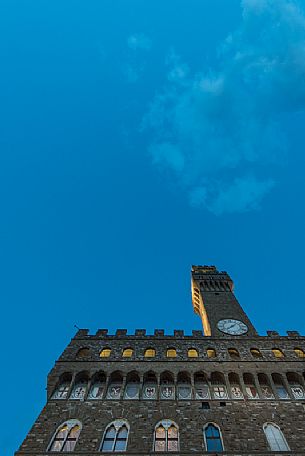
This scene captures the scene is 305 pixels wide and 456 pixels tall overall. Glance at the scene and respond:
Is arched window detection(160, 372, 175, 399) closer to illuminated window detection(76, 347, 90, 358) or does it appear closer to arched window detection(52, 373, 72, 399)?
illuminated window detection(76, 347, 90, 358)

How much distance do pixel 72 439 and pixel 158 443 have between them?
15.4 feet

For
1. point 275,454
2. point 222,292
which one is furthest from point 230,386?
point 222,292

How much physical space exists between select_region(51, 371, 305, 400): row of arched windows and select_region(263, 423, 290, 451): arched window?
2.21 meters

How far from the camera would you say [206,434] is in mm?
17391

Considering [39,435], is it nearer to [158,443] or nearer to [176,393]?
[158,443]

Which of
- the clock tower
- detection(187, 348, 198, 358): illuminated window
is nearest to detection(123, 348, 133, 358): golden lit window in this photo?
detection(187, 348, 198, 358): illuminated window

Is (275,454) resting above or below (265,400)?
below

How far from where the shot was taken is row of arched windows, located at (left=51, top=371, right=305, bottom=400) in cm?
2003

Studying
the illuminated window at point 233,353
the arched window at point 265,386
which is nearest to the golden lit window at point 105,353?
the illuminated window at point 233,353

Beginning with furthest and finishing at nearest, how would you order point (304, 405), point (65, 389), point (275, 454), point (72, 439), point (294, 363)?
point (294, 363) → point (65, 389) → point (304, 405) → point (72, 439) → point (275, 454)

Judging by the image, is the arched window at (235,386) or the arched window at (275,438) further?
the arched window at (235,386)

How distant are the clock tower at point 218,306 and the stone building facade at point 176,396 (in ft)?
0.89

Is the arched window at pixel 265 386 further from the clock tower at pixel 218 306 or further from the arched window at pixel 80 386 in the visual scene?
the arched window at pixel 80 386

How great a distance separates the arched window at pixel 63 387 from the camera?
20016 millimetres
